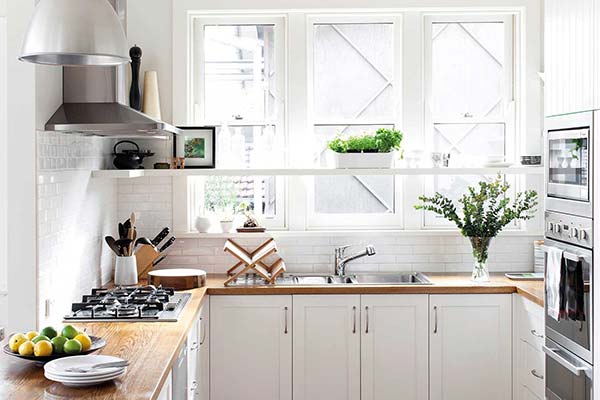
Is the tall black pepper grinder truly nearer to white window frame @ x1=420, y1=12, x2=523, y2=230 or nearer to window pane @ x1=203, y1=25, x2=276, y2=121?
window pane @ x1=203, y1=25, x2=276, y2=121

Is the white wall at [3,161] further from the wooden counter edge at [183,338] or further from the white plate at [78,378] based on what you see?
the white plate at [78,378]

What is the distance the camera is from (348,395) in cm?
479

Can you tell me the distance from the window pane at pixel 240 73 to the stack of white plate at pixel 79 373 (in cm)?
279

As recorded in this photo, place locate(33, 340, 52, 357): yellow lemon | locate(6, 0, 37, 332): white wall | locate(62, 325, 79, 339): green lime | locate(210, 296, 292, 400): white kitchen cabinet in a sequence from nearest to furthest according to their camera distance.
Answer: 1. locate(33, 340, 52, 357): yellow lemon
2. locate(62, 325, 79, 339): green lime
3. locate(6, 0, 37, 332): white wall
4. locate(210, 296, 292, 400): white kitchen cabinet

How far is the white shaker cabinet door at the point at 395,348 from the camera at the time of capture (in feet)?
15.6

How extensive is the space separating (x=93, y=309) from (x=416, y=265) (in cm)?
228

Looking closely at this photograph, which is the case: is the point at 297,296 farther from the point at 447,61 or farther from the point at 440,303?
the point at 447,61

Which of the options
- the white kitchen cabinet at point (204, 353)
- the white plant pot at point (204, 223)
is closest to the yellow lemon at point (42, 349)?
the white kitchen cabinet at point (204, 353)

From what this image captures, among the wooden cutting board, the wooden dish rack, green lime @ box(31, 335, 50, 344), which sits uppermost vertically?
the wooden dish rack

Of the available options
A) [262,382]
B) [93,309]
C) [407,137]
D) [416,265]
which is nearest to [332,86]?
[407,137]

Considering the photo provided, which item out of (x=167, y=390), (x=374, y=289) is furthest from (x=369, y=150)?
(x=167, y=390)

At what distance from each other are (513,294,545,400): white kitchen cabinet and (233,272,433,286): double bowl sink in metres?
0.56

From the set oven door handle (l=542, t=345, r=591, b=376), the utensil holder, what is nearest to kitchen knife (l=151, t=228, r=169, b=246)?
the utensil holder

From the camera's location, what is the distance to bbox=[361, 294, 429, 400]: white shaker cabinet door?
477cm
